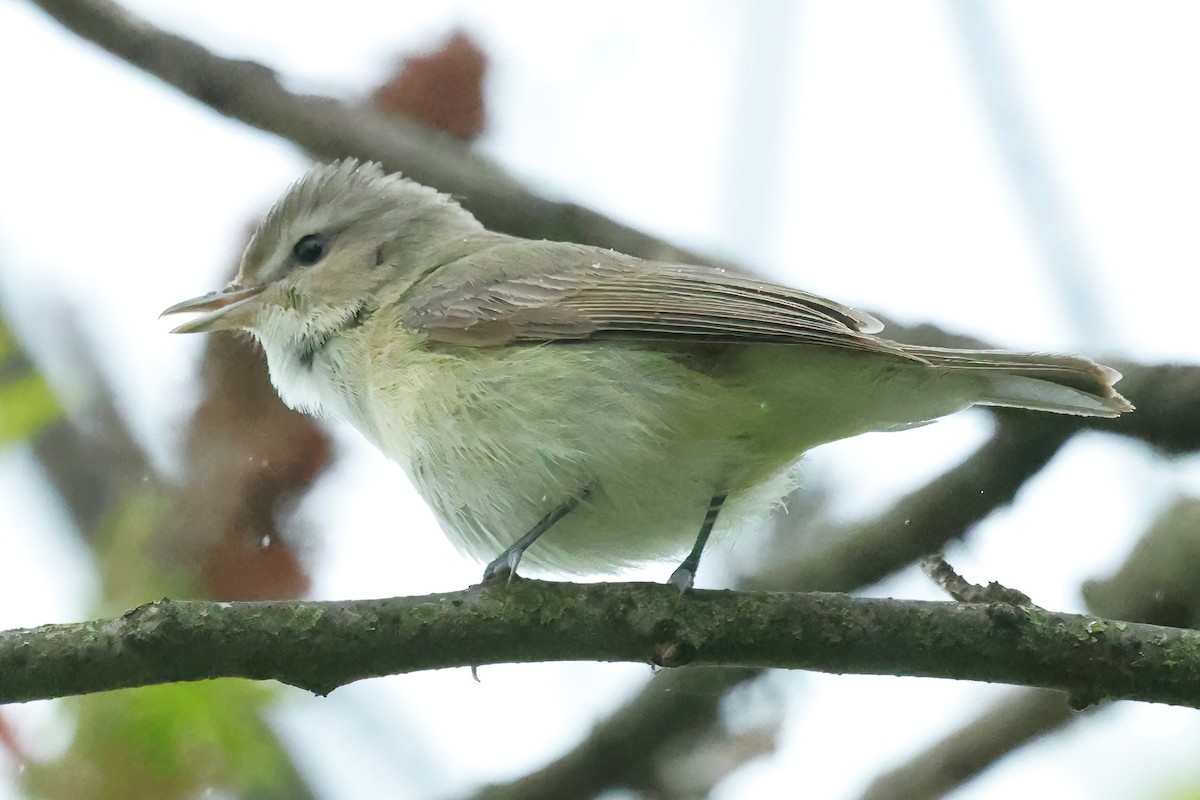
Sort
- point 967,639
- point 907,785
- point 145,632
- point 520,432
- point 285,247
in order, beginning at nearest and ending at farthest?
1. point 145,632
2. point 967,639
3. point 907,785
4. point 520,432
5. point 285,247

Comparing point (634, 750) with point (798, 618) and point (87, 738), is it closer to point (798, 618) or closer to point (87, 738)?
point (798, 618)

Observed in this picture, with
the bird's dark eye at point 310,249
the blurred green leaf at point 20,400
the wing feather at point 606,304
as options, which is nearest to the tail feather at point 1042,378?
the wing feather at point 606,304

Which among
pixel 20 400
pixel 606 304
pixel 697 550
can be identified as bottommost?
pixel 697 550

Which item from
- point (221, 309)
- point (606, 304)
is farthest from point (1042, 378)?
point (221, 309)

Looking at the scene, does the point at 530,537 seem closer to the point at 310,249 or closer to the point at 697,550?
the point at 697,550

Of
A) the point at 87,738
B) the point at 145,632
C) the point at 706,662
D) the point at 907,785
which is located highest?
the point at 145,632

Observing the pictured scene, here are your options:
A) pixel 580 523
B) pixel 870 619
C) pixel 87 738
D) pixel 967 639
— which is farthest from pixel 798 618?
pixel 87 738

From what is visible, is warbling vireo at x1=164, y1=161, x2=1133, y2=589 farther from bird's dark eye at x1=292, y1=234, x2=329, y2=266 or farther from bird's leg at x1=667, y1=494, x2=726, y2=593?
bird's dark eye at x1=292, y1=234, x2=329, y2=266
